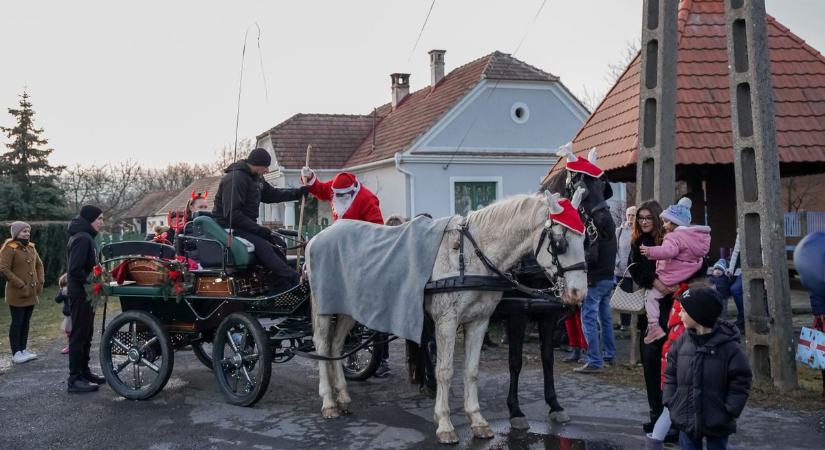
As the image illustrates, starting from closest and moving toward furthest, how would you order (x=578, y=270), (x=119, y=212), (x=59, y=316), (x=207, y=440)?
(x=578, y=270), (x=207, y=440), (x=59, y=316), (x=119, y=212)

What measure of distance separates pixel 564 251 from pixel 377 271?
1.45 metres

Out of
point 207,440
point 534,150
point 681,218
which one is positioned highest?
point 534,150

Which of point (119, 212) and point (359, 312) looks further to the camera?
point (119, 212)

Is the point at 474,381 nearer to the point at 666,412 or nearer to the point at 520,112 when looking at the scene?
the point at 666,412

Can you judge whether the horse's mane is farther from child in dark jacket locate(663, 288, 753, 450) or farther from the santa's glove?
the santa's glove

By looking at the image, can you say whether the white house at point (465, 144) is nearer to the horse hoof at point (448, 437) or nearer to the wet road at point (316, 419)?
the wet road at point (316, 419)

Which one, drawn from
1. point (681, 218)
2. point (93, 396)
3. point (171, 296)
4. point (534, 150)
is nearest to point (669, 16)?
point (681, 218)

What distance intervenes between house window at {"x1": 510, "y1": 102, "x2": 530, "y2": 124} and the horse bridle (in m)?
18.2

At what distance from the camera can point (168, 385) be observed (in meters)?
7.55

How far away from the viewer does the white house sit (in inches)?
854

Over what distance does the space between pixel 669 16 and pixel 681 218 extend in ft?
10.1

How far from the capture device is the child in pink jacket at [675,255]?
192 inches

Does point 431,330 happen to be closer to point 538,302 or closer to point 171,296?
point 538,302

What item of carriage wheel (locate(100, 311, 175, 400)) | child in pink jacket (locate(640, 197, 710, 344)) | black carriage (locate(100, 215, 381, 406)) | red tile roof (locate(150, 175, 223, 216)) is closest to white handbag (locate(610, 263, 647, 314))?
child in pink jacket (locate(640, 197, 710, 344))
